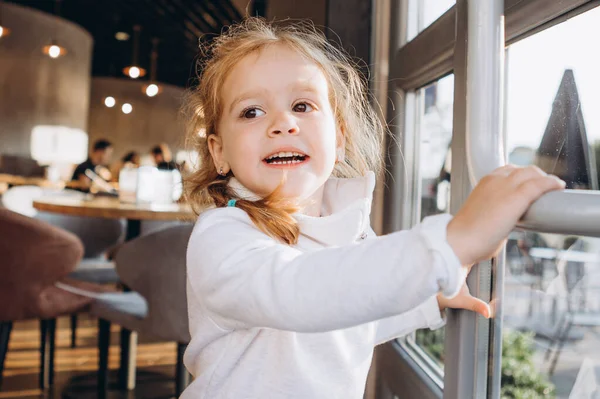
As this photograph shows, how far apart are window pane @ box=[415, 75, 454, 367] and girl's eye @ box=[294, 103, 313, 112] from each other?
0.86ft

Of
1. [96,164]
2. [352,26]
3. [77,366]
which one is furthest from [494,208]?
[96,164]

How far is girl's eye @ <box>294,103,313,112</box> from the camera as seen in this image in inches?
35.2

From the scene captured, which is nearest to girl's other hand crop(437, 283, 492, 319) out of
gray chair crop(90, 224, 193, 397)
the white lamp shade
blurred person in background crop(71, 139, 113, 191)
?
gray chair crop(90, 224, 193, 397)

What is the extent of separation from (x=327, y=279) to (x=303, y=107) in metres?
0.42

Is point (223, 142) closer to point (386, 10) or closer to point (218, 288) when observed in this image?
point (218, 288)

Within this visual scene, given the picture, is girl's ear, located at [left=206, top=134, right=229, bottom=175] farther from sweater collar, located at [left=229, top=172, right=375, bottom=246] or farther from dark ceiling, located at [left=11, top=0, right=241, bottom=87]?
dark ceiling, located at [left=11, top=0, right=241, bottom=87]

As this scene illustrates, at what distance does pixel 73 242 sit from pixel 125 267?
0.41 metres

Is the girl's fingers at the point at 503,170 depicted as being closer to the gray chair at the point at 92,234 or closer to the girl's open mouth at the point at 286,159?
the girl's open mouth at the point at 286,159

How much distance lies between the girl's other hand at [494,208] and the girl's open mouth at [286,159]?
38cm

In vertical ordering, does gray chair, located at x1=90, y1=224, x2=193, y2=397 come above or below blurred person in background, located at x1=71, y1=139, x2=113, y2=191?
below

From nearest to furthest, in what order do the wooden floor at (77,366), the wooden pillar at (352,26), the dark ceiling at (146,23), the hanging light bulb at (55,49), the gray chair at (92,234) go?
the wooden pillar at (352,26) < the wooden floor at (77,366) < the gray chair at (92,234) < the hanging light bulb at (55,49) < the dark ceiling at (146,23)

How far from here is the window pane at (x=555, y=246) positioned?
587 millimetres

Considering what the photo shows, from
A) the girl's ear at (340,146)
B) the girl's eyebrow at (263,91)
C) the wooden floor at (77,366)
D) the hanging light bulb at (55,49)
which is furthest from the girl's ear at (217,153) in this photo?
the hanging light bulb at (55,49)

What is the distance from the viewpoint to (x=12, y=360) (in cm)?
309
